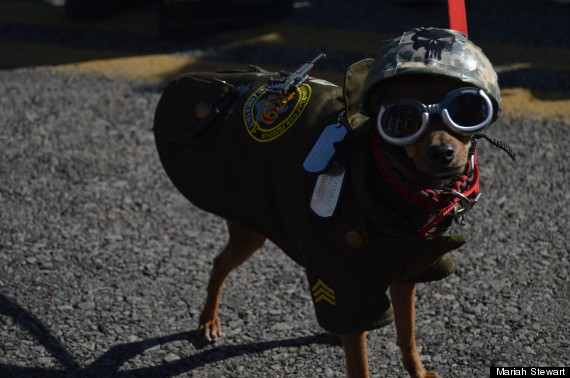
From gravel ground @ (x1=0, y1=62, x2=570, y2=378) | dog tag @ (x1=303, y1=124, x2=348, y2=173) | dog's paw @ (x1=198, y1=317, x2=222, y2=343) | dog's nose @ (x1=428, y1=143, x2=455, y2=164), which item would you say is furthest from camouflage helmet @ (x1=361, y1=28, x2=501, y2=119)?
dog's paw @ (x1=198, y1=317, x2=222, y2=343)

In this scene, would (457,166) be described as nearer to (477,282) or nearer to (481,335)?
(481,335)

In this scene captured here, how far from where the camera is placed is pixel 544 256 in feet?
15.3

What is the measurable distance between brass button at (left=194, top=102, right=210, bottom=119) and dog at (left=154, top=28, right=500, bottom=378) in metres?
0.01

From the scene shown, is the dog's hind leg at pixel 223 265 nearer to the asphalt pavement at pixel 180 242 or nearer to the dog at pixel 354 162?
the asphalt pavement at pixel 180 242

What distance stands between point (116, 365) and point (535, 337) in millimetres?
2042

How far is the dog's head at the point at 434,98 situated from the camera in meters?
2.75

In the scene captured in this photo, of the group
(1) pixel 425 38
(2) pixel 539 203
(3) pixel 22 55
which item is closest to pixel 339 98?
(1) pixel 425 38

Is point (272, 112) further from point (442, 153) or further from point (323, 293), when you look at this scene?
point (442, 153)

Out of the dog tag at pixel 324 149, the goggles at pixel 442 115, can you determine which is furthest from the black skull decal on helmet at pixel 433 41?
the dog tag at pixel 324 149

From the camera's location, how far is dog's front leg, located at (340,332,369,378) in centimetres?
326

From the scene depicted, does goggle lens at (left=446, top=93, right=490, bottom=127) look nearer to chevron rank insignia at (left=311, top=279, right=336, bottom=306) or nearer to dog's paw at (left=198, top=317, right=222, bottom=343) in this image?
chevron rank insignia at (left=311, top=279, right=336, bottom=306)

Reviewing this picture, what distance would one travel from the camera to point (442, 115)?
2756 mm

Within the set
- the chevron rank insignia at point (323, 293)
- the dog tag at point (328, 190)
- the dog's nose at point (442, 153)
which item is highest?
the dog's nose at point (442, 153)

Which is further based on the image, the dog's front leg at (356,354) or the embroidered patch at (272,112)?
the embroidered patch at (272,112)
